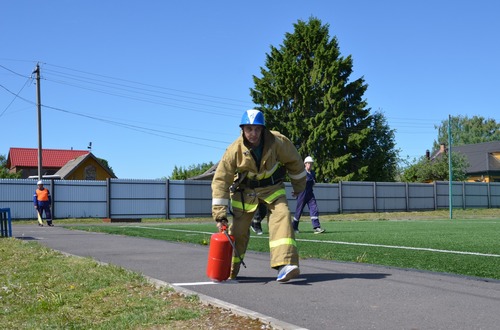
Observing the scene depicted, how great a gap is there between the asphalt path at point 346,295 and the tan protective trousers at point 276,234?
252 mm

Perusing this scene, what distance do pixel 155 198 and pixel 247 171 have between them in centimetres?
2829

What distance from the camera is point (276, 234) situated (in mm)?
6086

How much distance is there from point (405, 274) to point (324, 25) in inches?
2011

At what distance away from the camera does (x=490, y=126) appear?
10538 cm

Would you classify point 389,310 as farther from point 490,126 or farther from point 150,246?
point 490,126

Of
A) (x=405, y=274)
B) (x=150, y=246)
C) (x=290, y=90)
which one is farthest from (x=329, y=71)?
(x=405, y=274)

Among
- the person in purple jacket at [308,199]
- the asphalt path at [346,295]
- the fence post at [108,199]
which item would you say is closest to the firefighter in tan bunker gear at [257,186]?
the asphalt path at [346,295]

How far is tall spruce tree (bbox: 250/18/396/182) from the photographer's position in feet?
167

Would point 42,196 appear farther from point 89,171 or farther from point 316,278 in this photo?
point 89,171

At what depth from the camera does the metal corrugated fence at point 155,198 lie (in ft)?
102

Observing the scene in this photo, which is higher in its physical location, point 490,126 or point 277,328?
point 490,126

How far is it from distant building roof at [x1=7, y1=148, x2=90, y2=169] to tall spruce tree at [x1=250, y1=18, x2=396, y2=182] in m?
34.8

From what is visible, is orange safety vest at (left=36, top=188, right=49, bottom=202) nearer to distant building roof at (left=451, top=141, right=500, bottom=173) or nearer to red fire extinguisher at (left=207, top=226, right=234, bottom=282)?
red fire extinguisher at (left=207, top=226, right=234, bottom=282)

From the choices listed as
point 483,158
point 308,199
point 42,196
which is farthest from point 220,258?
point 483,158
